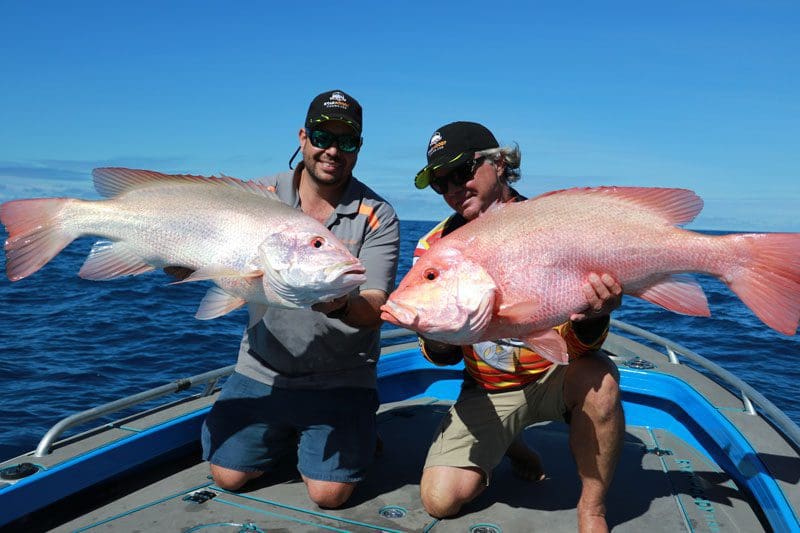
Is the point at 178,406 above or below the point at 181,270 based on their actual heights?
below

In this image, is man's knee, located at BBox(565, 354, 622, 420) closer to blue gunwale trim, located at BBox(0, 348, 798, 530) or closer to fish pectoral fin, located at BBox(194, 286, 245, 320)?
blue gunwale trim, located at BBox(0, 348, 798, 530)

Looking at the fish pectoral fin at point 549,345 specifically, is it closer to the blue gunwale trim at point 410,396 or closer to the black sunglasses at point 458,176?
the black sunglasses at point 458,176

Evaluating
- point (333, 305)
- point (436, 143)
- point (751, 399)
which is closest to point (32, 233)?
point (333, 305)

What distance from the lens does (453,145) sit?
3268 mm

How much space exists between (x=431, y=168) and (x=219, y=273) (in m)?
1.15

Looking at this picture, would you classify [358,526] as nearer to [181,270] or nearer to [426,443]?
[426,443]

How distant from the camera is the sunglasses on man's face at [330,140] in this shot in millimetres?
3645

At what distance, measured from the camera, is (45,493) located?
3344mm

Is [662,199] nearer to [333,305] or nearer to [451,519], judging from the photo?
[333,305]

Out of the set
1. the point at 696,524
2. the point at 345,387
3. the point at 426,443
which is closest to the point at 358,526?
the point at 345,387

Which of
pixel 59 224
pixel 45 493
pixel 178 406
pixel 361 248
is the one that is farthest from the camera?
pixel 178 406

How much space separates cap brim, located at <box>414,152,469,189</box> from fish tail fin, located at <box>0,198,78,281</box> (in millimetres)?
1675

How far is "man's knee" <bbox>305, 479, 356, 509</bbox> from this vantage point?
11.7 ft

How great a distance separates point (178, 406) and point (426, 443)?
171 cm
